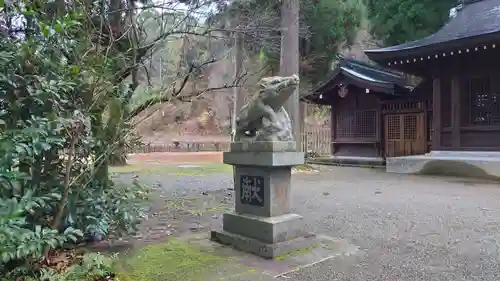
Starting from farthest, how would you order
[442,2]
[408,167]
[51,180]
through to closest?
[442,2]
[408,167]
[51,180]

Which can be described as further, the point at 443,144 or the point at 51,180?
the point at 443,144

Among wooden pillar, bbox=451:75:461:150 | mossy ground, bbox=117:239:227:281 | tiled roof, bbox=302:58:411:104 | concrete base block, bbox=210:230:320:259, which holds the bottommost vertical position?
mossy ground, bbox=117:239:227:281

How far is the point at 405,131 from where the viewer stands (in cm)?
1323

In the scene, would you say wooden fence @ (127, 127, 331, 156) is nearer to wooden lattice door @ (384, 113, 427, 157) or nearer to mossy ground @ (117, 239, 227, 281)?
wooden lattice door @ (384, 113, 427, 157)

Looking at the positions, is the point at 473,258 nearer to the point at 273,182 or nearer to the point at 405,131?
the point at 273,182

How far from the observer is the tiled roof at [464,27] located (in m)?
9.49

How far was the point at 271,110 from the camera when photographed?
3625 millimetres

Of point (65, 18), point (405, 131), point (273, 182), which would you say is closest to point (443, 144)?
point (405, 131)

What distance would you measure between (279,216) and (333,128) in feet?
41.5

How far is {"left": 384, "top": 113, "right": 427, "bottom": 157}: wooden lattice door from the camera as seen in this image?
41.7 feet

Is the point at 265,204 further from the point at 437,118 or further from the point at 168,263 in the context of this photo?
the point at 437,118

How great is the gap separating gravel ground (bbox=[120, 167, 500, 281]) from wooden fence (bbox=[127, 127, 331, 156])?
5.34 meters

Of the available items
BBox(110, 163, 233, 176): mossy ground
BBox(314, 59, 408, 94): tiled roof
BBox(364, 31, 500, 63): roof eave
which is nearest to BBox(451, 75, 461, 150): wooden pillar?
BBox(364, 31, 500, 63): roof eave

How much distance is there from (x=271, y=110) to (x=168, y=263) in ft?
5.63
